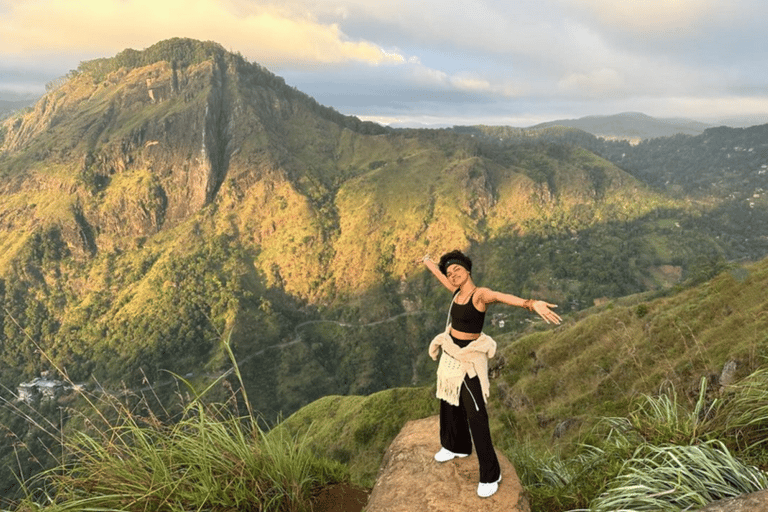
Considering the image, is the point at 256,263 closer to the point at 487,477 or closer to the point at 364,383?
the point at 364,383

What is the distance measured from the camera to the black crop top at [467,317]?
5.76m

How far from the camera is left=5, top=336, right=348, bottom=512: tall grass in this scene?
3.94 metres

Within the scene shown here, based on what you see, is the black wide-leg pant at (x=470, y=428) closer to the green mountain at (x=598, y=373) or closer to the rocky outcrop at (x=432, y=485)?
the rocky outcrop at (x=432, y=485)

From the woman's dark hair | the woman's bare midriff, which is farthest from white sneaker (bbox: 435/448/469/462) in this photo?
the woman's dark hair

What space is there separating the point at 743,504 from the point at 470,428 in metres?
3.26

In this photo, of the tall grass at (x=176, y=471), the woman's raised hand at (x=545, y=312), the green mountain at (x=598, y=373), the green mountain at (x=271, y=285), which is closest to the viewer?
the tall grass at (x=176, y=471)

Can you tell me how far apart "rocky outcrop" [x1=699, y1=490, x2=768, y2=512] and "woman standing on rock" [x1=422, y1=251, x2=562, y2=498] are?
2.70 meters

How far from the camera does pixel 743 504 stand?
300 centimetres

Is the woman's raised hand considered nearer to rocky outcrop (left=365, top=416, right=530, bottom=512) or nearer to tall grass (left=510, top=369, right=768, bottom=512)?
tall grass (left=510, top=369, right=768, bottom=512)

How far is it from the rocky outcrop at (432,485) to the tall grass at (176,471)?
1187 mm

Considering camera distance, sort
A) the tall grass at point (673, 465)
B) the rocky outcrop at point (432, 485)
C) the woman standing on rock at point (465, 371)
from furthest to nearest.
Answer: the woman standing on rock at point (465, 371), the rocky outcrop at point (432, 485), the tall grass at point (673, 465)

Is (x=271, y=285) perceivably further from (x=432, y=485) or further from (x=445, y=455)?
(x=432, y=485)

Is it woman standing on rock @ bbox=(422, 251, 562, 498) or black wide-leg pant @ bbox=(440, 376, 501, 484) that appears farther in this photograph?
woman standing on rock @ bbox=(422, 251, 562, 498)

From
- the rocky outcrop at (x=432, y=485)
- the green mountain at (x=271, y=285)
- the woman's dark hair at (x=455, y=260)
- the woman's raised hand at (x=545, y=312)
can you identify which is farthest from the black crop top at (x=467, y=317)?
the green mountain at (x=271, y=285)
